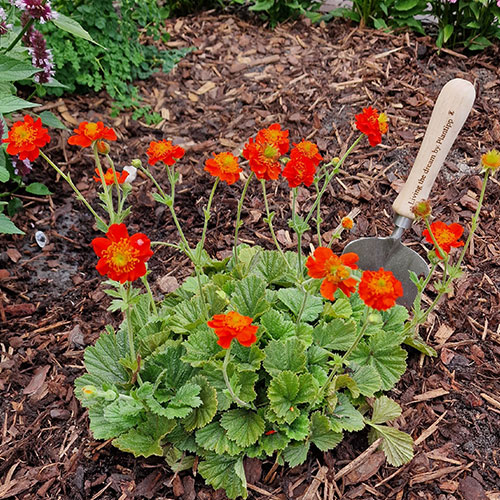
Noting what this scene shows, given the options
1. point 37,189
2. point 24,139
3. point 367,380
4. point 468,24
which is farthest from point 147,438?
point 468,24

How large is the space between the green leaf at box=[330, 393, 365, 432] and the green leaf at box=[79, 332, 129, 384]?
0.67 metres

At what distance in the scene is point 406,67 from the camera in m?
3.11

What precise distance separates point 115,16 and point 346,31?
1.43m

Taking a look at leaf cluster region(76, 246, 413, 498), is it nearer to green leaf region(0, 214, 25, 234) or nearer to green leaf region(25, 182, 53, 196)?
Answer: green leaf region(0, 214, 25, 234)

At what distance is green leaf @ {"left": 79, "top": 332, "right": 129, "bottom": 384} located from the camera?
1.73 m

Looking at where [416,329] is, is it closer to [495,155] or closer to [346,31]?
[495,155]

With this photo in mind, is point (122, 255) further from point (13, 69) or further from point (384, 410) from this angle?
point (13, 69)

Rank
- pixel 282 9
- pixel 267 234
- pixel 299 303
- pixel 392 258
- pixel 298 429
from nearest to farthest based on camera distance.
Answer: pixel 298 429, pixel 299 303, pixel 392 258, pixel 267 234, pixel 282 9

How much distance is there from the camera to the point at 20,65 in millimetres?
2008

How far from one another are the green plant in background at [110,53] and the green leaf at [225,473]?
2127 millimetres

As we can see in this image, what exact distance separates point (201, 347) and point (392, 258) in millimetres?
858

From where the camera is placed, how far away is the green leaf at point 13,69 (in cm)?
198

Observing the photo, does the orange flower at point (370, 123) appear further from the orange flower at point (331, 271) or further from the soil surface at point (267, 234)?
the soil surface at point (267, 234)

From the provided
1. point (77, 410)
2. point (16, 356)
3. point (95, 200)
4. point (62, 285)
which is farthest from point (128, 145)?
point (77, 410)
